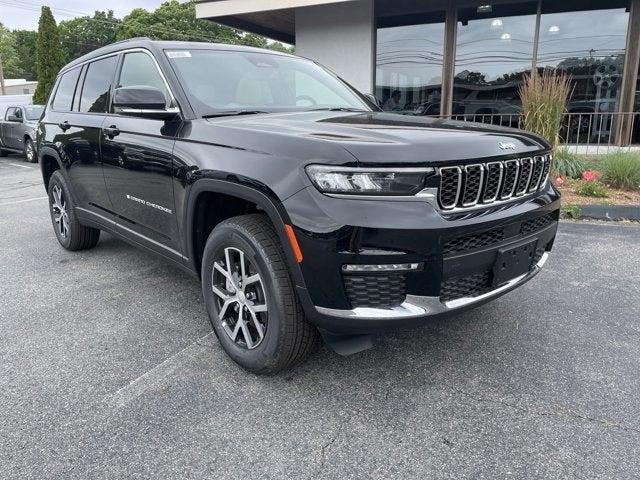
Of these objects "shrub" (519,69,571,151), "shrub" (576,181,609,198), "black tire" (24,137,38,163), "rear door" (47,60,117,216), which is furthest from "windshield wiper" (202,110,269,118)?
"black tire" (24,137,38,163)

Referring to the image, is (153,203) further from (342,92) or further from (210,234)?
(342,92)

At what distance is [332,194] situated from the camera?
6.98ft

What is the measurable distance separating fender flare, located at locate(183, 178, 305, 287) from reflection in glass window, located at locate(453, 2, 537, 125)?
9273 mm

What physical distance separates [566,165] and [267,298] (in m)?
6.97

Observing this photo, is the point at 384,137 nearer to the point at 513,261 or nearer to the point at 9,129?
the point at 513,261

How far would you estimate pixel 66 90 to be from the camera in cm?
477

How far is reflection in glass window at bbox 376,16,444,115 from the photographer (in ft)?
36.3

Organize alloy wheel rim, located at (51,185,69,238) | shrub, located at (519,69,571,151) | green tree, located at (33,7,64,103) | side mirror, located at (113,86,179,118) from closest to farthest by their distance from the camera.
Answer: side mirror, located at (113,86,179,118) < alloy wheel rim, located at (51,185,69,238) < shrub, located at (519,69,571,151) < green tree, located at (33,7,64,103)

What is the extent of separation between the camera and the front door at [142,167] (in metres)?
3.06

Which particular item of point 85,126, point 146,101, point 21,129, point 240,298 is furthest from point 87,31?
point 240,298

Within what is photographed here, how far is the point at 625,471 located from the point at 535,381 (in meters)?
0.66

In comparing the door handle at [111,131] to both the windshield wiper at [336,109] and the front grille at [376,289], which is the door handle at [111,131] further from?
the front grille at [376,289]

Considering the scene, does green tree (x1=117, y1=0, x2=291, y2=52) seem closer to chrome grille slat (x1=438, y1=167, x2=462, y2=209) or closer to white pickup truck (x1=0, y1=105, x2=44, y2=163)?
white pickup truck (x1=0, y1=105, x2=44, y2=163)

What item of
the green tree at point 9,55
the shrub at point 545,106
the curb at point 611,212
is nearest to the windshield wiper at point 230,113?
the curb at point 611,212
